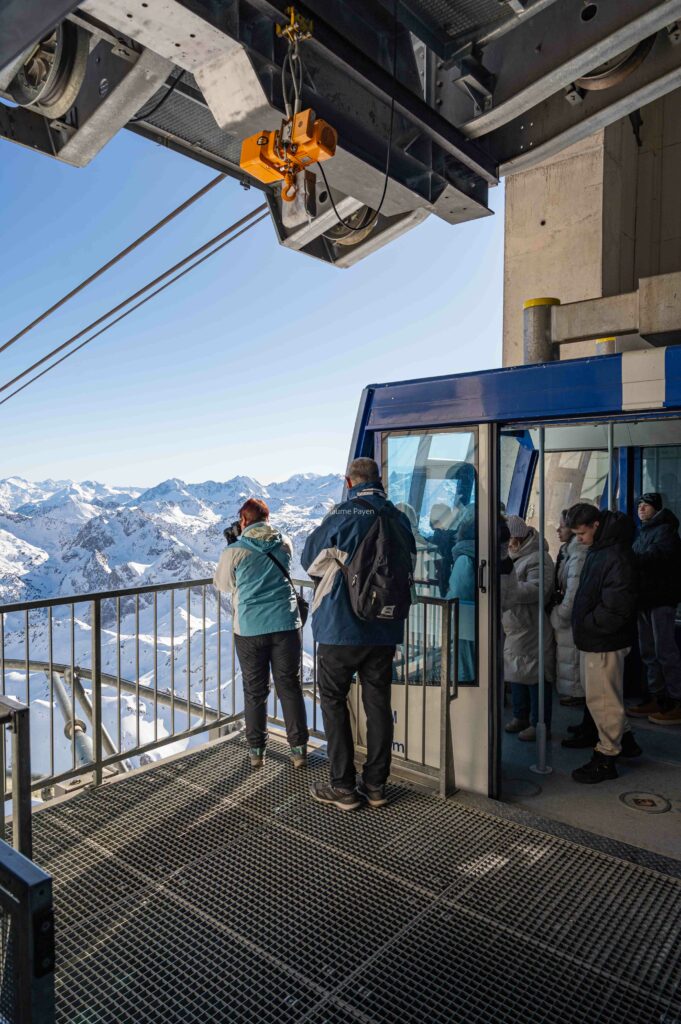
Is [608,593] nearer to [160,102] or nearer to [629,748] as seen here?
[629,748]

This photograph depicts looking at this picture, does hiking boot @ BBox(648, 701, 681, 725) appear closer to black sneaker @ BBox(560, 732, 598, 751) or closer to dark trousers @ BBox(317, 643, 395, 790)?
black sneaker @ BBox(560, 732, 598, 751)

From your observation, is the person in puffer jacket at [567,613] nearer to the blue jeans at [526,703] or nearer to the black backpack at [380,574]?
the blue jeans at [526,703]

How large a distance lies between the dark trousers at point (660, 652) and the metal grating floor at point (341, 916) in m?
2.52

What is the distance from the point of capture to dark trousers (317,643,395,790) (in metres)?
3.92

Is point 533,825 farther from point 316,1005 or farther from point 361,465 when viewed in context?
point 361,465

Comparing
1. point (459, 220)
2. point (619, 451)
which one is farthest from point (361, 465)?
point (619, 451)

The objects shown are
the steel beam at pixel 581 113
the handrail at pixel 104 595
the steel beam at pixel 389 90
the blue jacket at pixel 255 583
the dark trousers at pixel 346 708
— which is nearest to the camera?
the steel beam at pixel 389 90

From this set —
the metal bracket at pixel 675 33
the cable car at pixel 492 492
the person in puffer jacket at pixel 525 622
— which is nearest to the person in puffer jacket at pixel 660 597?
the cable car at pixel 492 492

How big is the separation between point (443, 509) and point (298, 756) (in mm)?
1866

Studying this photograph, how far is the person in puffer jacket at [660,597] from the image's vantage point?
5.52m

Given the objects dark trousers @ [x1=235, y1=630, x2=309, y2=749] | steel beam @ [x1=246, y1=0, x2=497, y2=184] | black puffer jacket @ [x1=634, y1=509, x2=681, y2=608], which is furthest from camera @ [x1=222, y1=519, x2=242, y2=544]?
black puffer jacket @ [x1=634, y1=509, x2=681, y2=608]

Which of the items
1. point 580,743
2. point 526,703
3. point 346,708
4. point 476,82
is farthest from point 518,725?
point 476,82

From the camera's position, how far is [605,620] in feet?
14.0

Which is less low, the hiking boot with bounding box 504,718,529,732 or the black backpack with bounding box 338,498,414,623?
the black backpack with bounding box 338,498,414,623
